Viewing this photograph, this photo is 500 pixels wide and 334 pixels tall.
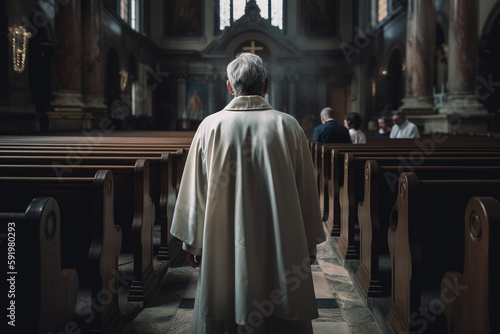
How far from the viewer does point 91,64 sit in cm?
1180

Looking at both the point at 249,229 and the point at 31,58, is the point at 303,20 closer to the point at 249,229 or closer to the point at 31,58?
the point at 31,58

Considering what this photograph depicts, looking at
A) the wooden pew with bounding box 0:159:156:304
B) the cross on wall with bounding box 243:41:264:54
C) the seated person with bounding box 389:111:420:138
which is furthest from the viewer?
the cross on wall with bounding box 243:41:264:54

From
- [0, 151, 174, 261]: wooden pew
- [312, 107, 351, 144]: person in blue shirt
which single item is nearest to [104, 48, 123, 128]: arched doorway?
[312, 107, 351, 144]: person in blue shirt

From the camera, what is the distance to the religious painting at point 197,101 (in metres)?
22.7

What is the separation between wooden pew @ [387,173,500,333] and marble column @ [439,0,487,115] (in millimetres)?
8383

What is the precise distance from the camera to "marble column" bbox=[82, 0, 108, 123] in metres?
11.8

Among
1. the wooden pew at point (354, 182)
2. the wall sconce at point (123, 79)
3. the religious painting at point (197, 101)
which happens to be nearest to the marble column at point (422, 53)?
the wooden pew at point (354, 182)

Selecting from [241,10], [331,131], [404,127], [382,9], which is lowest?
[331,131]

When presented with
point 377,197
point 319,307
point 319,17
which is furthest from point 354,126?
point 319,17

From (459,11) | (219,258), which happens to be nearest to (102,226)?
(219,258)

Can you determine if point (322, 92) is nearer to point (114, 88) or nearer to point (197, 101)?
point (197, 101)

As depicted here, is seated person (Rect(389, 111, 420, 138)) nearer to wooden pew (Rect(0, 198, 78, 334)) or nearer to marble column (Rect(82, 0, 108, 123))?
wooden pew (Rect(0, 198, 78, 334))

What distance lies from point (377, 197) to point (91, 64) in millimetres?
10648

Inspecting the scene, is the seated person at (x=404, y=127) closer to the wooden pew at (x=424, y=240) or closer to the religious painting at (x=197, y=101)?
the wooden pew at (x=424, y=240)
